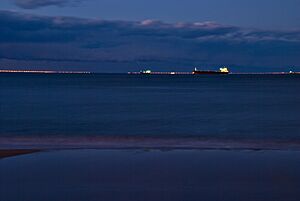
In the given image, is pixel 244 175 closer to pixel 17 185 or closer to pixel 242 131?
pixel 17 185

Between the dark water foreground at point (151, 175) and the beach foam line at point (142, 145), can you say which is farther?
the beach foam line at point (142, 145)

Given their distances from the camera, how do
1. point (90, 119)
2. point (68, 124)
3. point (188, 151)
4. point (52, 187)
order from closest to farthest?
1. point (52, 187)
2. point (188, 151)
3. point (68, 124)
4. point (90, 119)

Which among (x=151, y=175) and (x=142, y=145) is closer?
(x=151, y=175)

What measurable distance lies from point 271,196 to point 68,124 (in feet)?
78.4

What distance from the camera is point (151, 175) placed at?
9.91 meters

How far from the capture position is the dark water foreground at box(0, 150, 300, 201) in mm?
8141

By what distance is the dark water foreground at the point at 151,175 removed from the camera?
8.14 metres

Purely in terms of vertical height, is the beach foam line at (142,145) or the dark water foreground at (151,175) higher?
the dark water foreground at (151,175)

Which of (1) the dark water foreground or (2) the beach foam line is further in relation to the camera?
(2) the beach foam line

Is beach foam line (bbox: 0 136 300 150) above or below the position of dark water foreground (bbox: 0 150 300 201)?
below

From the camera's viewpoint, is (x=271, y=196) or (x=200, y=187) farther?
(x=200, y=187)

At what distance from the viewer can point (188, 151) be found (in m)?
13.6

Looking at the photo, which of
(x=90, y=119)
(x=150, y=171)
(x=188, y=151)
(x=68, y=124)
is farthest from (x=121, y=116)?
(x=150, y=171)

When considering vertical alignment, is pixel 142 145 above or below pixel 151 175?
below
